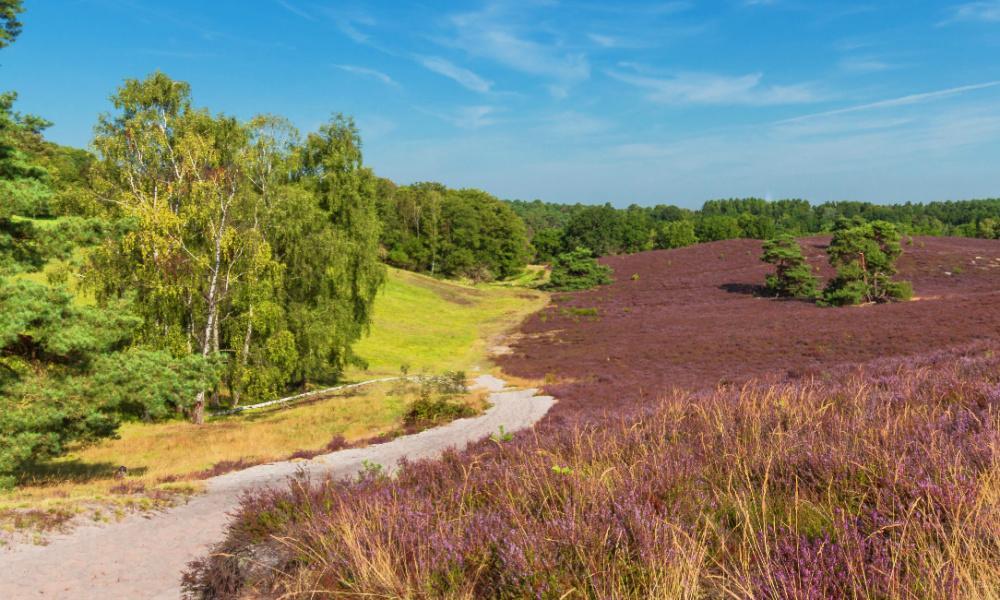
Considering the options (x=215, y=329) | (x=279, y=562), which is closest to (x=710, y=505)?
(x=279, y=562)

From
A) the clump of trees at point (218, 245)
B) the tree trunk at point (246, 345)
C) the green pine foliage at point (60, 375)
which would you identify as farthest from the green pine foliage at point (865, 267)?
the green pine foliage at point (60, 375)

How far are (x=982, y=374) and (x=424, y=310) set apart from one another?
52.0 metres

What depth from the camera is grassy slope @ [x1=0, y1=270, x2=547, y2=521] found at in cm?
1450

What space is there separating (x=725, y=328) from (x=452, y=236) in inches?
2348

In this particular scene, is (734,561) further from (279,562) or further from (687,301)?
(687,301)

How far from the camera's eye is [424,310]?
57688mm

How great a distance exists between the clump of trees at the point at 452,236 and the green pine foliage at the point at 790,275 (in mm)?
46079

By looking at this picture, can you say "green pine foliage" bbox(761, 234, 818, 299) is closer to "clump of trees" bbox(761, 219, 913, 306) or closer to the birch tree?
"clump of trees" bbox(761, 219, 913, 306)

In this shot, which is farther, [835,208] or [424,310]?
[835,208]

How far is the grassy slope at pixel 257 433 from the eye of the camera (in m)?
14.5

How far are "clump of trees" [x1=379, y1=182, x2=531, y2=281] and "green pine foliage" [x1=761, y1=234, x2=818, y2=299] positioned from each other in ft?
151

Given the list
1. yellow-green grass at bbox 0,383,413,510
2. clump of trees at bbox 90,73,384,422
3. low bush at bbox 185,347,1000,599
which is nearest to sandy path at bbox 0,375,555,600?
yellow-green grass at bbox 0,383,413,510

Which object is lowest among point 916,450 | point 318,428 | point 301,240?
point 318,428

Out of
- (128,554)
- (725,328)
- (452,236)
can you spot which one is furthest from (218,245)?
(452,236)
